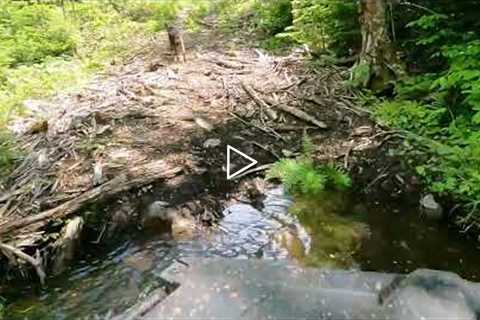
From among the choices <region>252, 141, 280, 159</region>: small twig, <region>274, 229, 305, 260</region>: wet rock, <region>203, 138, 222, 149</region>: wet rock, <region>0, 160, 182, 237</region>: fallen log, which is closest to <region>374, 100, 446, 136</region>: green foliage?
<region>252, 141, 280, 159</region>: small twig

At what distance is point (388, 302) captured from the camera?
11.4ft

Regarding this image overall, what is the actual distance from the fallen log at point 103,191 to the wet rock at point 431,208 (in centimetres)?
277

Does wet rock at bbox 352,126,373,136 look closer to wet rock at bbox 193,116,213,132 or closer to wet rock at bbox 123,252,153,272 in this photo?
wet rock at bbox 193,116,213,132

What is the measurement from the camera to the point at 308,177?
577 centimetres

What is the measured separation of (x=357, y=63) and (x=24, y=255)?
5675mm

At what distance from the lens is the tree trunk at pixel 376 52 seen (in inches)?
295

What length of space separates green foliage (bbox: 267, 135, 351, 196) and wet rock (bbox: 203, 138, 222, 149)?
1.16 meters

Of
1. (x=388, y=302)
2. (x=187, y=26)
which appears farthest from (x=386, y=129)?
(x=187, y=26)

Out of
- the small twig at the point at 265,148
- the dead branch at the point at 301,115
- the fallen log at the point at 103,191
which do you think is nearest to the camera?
the fallen log at the point at 103,191

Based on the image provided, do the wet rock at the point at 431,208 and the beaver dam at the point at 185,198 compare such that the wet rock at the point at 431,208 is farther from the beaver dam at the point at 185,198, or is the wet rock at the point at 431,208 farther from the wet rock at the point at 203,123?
the wet rock at the point at 203,123

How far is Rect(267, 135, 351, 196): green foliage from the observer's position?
5.77 metres

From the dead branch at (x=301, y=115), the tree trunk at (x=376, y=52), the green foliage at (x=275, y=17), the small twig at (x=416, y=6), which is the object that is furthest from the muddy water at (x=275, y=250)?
the green foliage at (x=275, y=17)

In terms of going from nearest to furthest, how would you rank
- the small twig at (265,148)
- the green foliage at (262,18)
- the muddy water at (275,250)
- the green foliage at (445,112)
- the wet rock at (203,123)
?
the muddy water at (275,250)
the green foliage at (445,112)
the small twig at (265,148)
the wet rock at (203,123)
the green foliage at (262,18)

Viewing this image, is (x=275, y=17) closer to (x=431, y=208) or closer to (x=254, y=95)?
(x=254, y=95)
